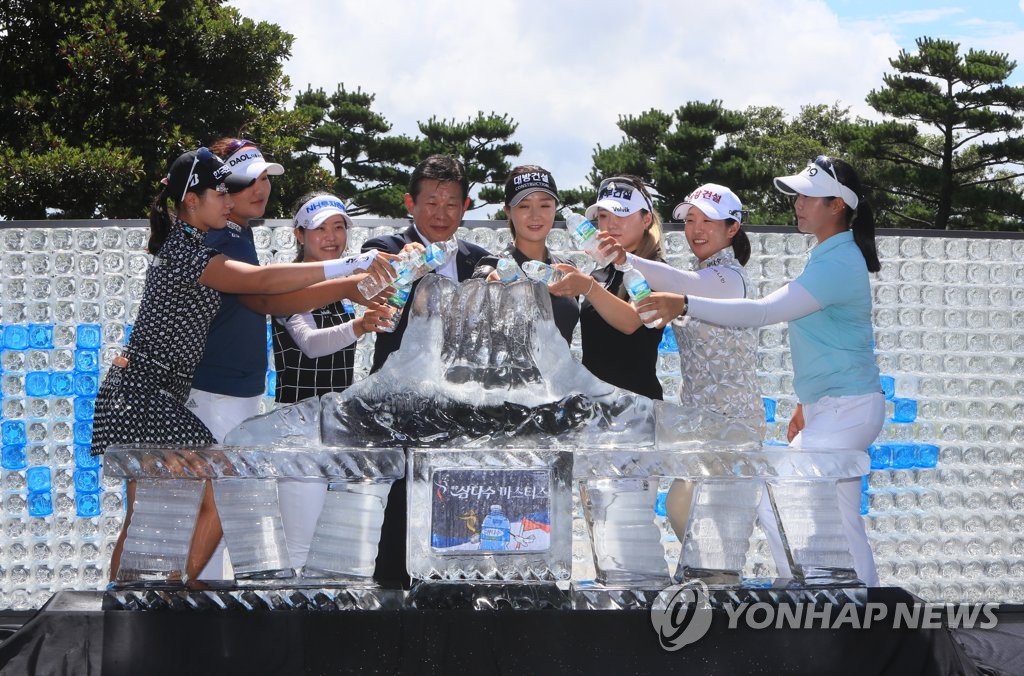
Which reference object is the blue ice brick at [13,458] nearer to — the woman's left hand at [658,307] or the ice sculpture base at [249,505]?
the ice sculpture base at [249,505]

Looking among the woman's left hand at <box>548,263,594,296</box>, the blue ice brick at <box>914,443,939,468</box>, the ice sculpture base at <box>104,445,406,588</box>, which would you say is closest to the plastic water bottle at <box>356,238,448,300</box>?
the woman's left hand at <box>548,263,594,296</box>

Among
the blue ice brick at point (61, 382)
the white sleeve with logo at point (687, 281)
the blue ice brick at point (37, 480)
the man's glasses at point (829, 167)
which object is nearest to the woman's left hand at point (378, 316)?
the white sleeve with logo at point (687, 281)

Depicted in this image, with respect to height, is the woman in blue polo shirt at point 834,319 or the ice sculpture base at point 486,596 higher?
the woman in blue polo shirt at point 834,319

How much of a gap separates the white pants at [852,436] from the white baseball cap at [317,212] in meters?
1.50

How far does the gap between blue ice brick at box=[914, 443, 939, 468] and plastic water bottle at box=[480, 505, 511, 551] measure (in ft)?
8.03

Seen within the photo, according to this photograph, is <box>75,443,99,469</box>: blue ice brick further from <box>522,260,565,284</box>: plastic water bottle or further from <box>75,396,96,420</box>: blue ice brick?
<box>522,260,565,284</box>: plastic water bottle

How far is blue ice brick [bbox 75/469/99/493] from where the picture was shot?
398cm

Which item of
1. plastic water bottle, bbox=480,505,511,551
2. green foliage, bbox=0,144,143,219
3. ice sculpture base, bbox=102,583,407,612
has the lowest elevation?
ice sculpture base, bbox=102,583,407,612

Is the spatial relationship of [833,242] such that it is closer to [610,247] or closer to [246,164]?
[610,247]

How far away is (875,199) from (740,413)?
54.6 ft

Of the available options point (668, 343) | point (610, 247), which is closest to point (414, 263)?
point (610, 247)

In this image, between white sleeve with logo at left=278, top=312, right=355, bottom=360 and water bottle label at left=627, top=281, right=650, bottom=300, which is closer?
water bottle label at left=627, top=281, right=650, bottom=300

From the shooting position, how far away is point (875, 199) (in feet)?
60.2

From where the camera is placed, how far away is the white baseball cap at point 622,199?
9.97 feet
